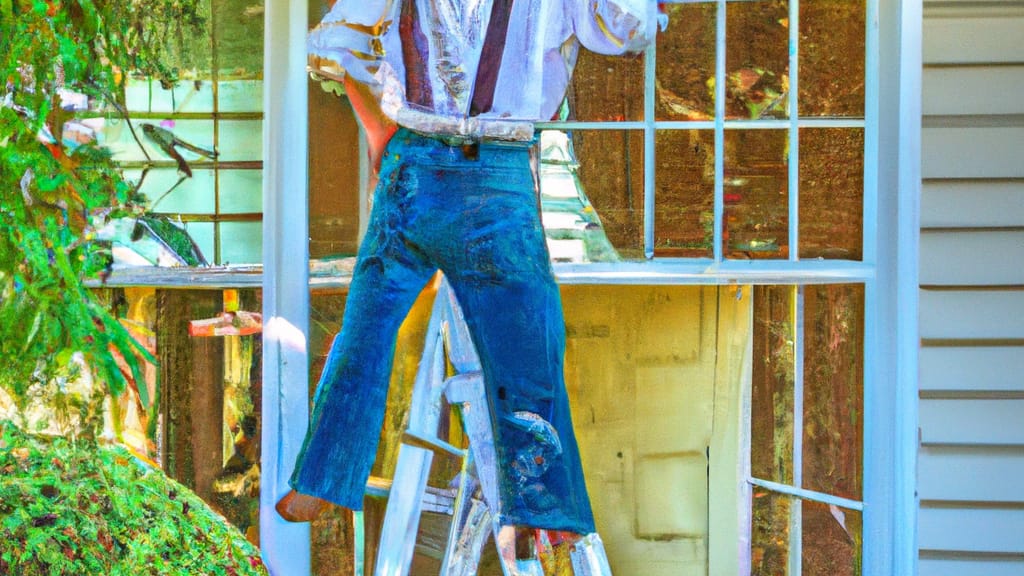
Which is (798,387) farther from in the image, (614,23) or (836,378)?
(614,23)

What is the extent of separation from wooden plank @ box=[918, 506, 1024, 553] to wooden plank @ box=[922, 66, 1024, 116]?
1.44 metres

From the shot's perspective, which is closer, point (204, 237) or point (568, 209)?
point (568, 209)

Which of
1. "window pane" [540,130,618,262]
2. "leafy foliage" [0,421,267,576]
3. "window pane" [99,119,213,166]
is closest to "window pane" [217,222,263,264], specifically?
"window pane" [99,119,213,166]

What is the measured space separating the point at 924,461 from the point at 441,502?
1.85m

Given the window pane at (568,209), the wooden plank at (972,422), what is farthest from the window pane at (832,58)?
the wooden plank at (972,422)

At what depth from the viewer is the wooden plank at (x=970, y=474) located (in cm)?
369

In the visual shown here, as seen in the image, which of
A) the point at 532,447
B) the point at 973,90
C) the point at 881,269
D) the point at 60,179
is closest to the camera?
the point at 532,447

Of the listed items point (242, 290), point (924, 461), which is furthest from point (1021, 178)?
point (242, 290)

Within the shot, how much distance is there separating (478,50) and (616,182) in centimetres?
55

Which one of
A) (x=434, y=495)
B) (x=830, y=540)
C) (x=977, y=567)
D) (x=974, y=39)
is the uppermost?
(x=974, y=39)

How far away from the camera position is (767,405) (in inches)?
118

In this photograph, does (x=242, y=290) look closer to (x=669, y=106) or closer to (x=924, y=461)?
(x=669, y=106)

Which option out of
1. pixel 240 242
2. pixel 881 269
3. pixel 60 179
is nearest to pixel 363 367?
pixel 240 242

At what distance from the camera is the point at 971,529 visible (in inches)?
146
